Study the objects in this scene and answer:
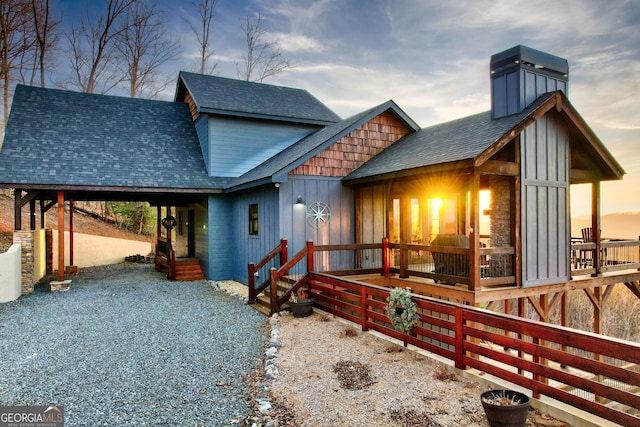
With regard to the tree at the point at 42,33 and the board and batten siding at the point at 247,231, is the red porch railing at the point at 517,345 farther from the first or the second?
the tree at the point at 42,33

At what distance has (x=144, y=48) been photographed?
25.8 m

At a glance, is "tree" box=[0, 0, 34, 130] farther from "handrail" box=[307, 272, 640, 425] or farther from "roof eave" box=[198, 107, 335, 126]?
"handrail" box=[307, 272, 640, 425]

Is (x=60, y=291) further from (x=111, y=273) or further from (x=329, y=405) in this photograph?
(x=329, y=405)

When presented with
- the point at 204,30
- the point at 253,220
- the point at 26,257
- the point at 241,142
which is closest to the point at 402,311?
the point at 253,220

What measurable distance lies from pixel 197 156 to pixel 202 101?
198 cm

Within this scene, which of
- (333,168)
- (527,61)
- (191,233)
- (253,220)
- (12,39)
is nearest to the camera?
(527,61)

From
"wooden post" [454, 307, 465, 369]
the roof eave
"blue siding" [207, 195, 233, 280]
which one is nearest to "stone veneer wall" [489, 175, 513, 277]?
"wooden post" [454, 307, 465, 369]

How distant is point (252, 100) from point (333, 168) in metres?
6.26

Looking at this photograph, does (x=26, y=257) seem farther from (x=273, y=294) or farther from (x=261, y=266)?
(x=273, y=294)

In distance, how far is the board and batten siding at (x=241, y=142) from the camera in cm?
1420

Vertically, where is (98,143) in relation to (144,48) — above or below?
below

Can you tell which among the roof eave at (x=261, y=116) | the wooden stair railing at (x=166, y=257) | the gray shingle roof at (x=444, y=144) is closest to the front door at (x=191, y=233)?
the wooden stair railing at (x=166, y=257)

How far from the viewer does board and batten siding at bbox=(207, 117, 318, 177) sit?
14203mm

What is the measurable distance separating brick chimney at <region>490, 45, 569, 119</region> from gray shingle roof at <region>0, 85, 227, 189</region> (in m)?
8.87
